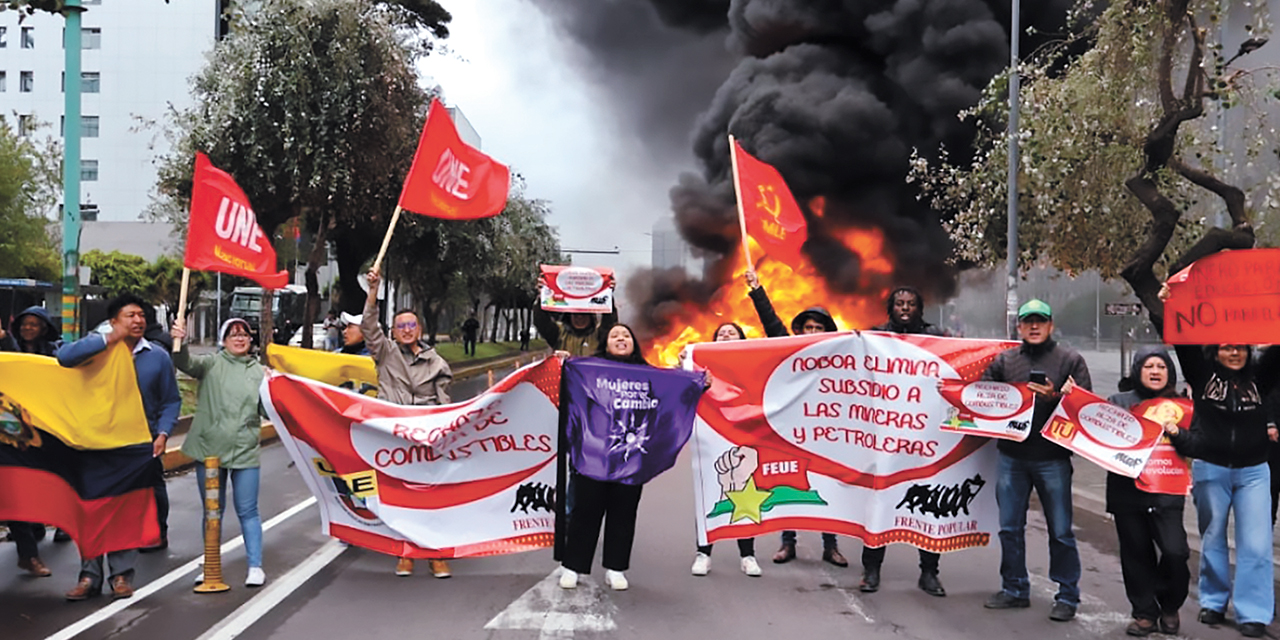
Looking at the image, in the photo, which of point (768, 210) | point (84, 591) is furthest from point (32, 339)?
point (768, 210)

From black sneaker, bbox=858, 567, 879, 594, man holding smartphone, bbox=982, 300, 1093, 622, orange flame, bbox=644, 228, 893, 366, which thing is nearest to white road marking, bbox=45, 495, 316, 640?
black sneaker, bbox=858, 567, 879, 594

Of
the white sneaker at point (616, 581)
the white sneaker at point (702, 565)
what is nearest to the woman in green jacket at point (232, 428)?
the white sneaker at point (616, 581)

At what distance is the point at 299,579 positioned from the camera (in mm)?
6211

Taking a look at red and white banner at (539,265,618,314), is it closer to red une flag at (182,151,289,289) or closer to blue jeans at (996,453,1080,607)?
red une flag at (182,151,289,289)

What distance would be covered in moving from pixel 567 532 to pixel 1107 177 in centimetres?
836

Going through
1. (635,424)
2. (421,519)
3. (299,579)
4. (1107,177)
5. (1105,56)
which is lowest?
(299,579)

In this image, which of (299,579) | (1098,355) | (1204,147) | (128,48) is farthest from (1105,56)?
(128,48)

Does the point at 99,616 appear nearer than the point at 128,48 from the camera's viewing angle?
Yes

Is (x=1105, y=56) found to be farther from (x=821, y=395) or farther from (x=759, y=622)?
(x=759, y=622)

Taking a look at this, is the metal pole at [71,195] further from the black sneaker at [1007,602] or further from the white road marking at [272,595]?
the black sneaker at [1007,602]

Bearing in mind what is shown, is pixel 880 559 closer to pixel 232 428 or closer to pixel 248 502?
pixel 248 502

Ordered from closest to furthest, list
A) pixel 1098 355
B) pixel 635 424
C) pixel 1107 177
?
pixel 635 424 → pixel 1107 177 → pixel 1098 355

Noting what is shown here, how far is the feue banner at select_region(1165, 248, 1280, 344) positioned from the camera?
563 cm

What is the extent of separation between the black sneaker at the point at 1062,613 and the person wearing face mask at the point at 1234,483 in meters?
0.76
